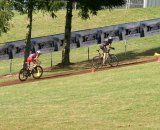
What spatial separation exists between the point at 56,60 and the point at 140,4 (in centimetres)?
2741

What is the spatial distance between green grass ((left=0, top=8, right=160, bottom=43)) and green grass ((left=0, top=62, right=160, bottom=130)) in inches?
1293

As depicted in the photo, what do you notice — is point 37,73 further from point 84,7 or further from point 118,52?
point 118,52

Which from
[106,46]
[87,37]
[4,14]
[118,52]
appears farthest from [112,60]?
[87,37]

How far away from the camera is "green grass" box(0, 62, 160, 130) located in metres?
11.4

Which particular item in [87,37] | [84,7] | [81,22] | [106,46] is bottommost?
[106,46]

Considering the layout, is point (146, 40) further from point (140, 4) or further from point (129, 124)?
point (129, 124)

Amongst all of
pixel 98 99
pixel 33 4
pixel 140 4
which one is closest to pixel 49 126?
pixel 98 99

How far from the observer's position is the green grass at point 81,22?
176 feet

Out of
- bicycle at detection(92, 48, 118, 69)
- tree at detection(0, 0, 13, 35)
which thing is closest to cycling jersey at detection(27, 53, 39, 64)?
bicycle at detection(92, 48, 118, 69)

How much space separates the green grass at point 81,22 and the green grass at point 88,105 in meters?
32.8

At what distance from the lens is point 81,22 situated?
55.8 meters

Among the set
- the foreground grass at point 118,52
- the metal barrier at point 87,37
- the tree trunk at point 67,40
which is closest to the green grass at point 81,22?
the foreground grass at point 118,52

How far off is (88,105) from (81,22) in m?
42.0

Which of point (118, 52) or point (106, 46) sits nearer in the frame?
point (106, 46)
